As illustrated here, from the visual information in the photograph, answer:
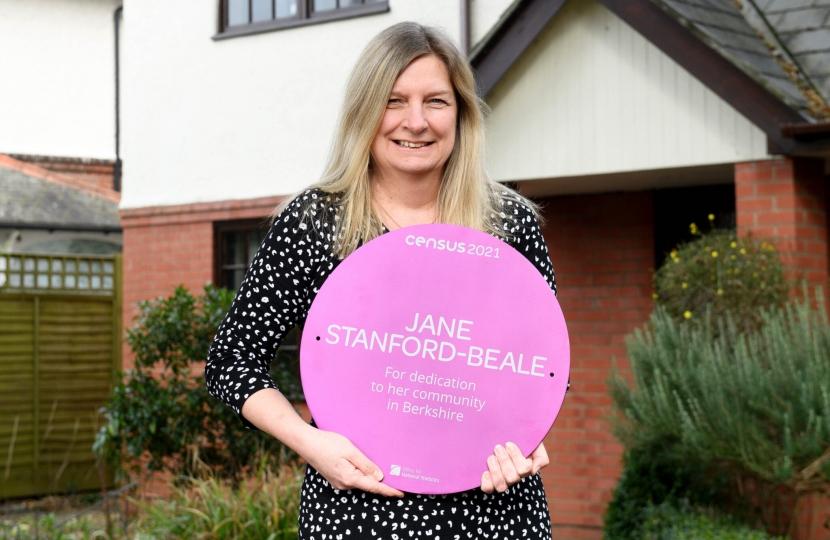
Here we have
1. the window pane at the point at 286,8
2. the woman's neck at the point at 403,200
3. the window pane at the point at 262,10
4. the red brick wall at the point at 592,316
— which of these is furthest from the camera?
the window pane at the point at 262,10

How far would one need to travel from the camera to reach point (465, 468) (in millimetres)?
2066

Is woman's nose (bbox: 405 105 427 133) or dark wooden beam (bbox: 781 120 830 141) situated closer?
woman's nose (bbox: 405 105 427 133)

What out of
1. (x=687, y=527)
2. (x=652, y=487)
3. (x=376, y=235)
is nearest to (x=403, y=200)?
(x=376, y=235)

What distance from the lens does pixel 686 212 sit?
786 cm

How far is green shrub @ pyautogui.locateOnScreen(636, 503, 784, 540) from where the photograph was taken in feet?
18.6

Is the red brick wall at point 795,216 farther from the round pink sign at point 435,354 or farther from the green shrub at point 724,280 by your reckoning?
the round pink sign at point 435,354

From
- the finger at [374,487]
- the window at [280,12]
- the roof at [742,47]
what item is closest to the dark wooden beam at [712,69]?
the roof at [742,47]

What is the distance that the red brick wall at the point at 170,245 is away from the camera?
9797 millimetres

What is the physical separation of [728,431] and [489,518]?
3.37 metres

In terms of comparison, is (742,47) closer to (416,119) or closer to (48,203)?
(416,119)

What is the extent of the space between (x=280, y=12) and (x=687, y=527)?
19.1ft

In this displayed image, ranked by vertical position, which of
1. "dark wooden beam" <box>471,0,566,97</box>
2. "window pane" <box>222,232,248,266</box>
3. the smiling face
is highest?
"dark wooden beam" <box>471,0,566,97</box>

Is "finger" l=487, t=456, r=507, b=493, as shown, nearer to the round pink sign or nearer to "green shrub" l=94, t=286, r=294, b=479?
the round pink sign

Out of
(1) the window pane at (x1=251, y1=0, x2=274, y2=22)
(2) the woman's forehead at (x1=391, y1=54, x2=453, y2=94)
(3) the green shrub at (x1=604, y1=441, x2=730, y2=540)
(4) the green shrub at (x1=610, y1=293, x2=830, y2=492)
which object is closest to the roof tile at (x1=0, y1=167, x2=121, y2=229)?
(1) the window pane at (x1=251, y1=0, x2=274, y2=22)
